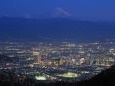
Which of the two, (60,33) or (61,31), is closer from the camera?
(60,33)

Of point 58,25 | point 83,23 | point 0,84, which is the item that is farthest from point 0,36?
point 0,84

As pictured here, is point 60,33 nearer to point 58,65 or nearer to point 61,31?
point 61,31

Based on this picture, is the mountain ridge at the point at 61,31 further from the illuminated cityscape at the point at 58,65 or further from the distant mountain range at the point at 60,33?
the illuminated cityscape at the point at 58,65

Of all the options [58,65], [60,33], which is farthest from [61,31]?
[58,65]

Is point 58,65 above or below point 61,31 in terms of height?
below

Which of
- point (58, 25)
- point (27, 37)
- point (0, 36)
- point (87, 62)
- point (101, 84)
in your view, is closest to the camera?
point (101, 84)

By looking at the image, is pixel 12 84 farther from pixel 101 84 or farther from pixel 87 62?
pixel 87 62

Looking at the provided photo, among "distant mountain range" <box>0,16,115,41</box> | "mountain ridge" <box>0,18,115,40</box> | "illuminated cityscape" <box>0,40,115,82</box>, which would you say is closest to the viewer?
"illuminated cityscape" <box>0,40,115,82</box>

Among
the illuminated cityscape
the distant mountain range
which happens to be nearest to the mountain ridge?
the distant mountain range

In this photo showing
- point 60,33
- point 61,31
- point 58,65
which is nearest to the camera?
point 58,65

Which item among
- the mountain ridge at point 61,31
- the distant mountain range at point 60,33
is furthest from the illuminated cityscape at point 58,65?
the mountain ridge at point 61,31

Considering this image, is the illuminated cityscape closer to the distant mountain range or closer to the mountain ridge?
the distant mountain range
